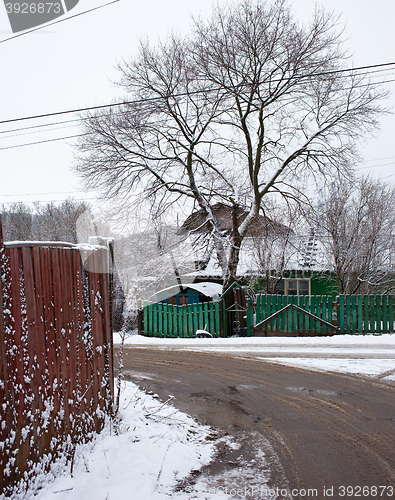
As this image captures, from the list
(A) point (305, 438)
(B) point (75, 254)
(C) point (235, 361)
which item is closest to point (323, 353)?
(C) point (235, 361)

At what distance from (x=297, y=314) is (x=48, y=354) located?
33.3ft

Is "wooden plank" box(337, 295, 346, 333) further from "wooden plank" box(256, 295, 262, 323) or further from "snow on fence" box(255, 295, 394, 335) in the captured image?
"wooden plank" box(256, 295, 262, 323)

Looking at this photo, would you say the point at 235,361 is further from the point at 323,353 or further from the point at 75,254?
the point at 75,254

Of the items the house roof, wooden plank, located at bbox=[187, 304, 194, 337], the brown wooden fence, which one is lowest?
wooden plank, located at bbox=[187, 304, 194, 337]

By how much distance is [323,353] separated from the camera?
8.93 metres

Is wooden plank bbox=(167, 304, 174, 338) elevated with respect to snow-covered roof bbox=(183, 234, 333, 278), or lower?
lower

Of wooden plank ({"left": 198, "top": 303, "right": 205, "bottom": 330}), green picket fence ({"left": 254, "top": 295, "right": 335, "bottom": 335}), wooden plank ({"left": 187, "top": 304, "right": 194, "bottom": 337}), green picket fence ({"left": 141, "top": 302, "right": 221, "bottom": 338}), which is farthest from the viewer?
wooden plank ({"left": 187, "top": 304, "right": 194, "bottom": 337})

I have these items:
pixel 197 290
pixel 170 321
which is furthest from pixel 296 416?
pixel 197 290

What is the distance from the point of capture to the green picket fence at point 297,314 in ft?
40.3

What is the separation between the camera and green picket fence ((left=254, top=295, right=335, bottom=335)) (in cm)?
1228

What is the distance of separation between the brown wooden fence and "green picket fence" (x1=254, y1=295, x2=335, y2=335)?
8.93 m

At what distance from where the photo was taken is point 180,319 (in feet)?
46.7

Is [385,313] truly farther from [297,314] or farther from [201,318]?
[201,318]

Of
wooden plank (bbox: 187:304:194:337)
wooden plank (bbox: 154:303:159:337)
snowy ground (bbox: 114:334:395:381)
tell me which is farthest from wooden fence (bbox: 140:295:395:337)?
wooden plank (bbox: 154:303:159:337)
